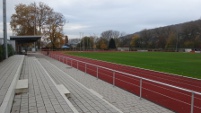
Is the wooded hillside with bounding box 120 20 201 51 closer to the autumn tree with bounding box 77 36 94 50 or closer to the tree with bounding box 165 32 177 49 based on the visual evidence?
the tree with bounding box 165 32 177 49

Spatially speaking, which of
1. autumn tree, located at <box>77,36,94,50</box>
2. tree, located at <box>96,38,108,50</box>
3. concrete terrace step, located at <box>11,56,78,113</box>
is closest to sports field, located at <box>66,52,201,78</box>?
concrete terrace step, located at <box>11,56,78,113</box>

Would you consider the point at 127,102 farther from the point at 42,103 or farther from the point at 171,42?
the point at 171,42

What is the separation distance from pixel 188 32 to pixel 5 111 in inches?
3931

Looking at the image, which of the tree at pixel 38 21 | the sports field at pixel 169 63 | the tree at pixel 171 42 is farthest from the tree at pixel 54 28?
the tree at pixel 171 42

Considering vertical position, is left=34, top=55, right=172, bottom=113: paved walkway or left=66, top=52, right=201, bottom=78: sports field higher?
left=34, top=55, right=172, bottom=113: paved walkway

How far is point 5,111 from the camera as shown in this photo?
5070 mm

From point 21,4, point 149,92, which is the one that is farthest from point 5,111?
point 21,4

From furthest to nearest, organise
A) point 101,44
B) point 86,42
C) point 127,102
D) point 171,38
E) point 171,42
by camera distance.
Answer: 1. point 86,42
2. point 101,44
3. point 171,38
4. point 171,42
5. point 127,102

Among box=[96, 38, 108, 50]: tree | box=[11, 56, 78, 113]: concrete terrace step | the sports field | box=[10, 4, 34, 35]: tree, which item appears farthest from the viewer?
box=[96, 38, 108, 50]: tree

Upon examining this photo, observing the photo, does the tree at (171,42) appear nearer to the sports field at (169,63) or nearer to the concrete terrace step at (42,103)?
the sports field at (169,63)

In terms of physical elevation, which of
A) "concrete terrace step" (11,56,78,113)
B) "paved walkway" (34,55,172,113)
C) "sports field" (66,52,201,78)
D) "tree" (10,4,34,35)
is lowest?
"sports field" (66,52,201,78)

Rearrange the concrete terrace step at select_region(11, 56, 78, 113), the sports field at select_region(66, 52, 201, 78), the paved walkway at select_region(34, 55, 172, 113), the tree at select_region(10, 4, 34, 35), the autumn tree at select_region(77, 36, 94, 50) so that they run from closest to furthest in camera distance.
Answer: the concrete terrace step at select_region(11, 56, 78, 113) → the paved walkway at select_region(34, 55, 172, 113) → the sports field at select_region(66, 52, 201, 78) → the tree at select_region(10, 4, 34, 35) → the autumn tree at select_region(77, 36, 94, 50)

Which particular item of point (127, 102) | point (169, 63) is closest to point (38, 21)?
point (169, 63)

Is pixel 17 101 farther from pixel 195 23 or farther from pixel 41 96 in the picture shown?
pixel 195 23
